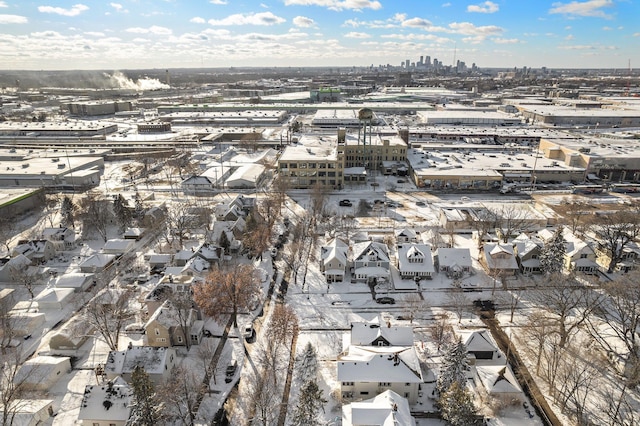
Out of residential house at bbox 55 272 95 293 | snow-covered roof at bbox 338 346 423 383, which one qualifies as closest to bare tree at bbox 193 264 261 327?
snow-covered roof at bbox 338 346 423 383

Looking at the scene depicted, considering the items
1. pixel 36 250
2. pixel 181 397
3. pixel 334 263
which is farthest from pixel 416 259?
pixel 36 250

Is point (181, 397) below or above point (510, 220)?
below

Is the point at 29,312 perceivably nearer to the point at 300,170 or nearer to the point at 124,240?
the point at 124,240

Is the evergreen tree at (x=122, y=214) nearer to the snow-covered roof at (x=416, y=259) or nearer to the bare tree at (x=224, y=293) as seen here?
the bare tree at (x=224, y=293)

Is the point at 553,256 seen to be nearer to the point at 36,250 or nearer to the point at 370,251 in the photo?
the point at 370,251

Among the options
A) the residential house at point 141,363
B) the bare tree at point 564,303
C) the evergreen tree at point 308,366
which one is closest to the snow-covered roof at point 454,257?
the bare tree at point 564,303

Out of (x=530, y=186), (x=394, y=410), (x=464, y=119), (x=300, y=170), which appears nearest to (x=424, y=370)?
Result: (x=394, y=410)
